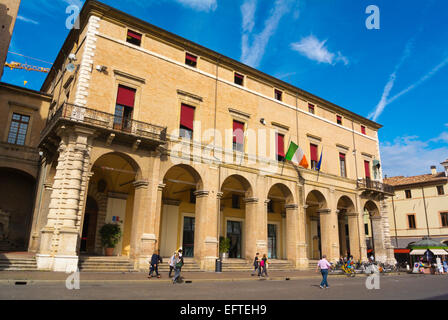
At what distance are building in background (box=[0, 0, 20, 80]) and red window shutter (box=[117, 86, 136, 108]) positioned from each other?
40.1ft

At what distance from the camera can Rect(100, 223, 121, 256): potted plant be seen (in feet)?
69.6

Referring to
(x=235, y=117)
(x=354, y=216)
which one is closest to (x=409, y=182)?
(x=354, y=216)

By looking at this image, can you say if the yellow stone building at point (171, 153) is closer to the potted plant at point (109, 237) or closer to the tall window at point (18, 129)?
the potted plant at point (109, 237)

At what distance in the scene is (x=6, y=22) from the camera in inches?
1027

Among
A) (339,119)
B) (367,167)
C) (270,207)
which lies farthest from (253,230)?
(367,167)

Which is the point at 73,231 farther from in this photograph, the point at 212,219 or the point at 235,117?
the point at 235,117

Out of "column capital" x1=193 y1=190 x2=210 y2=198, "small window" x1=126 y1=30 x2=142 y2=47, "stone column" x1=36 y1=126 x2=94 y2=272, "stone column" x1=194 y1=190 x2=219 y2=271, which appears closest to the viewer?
"stone column" x1=36 y1=126 x2=94 y2=272

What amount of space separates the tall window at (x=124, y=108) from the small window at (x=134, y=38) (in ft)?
10.6

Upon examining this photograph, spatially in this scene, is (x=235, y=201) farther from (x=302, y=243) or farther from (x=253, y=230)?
(x=302, y=243)

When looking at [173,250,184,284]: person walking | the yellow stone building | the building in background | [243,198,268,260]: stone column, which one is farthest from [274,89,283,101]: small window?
the building in background

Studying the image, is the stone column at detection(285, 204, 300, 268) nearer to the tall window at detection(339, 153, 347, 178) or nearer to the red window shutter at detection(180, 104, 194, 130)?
the tall window at detection(339, 153, 347, 178)

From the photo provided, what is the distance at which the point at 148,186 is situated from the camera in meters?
18.9

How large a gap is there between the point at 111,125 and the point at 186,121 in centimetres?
511

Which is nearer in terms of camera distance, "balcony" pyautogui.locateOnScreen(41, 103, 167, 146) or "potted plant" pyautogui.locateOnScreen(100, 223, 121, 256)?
"balcony" pyautogui.locateOnScreen(41, 103, 167, 146)
